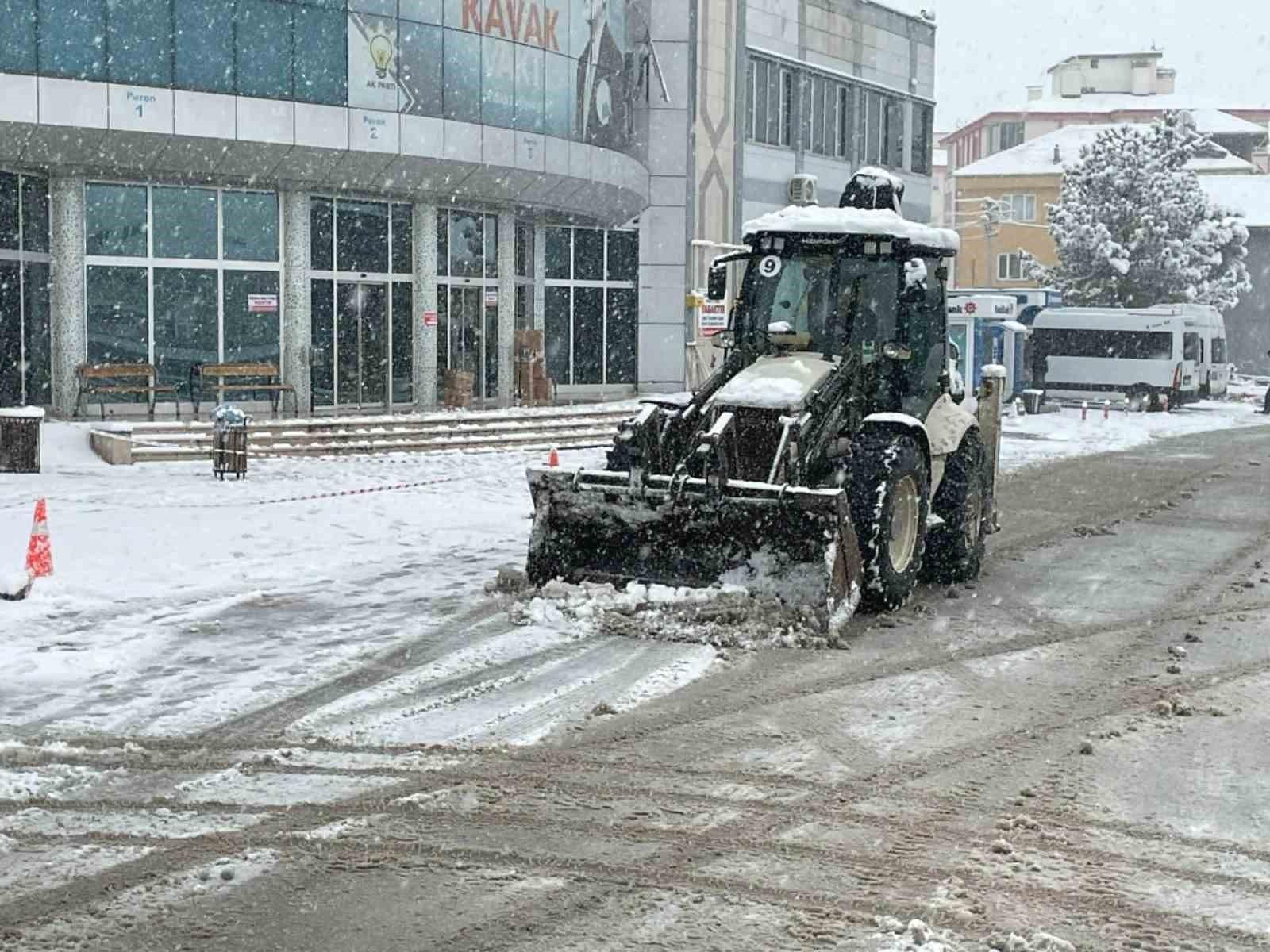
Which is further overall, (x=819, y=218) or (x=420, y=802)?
(x=819, y=218)

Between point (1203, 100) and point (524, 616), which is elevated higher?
point (1203, 100)

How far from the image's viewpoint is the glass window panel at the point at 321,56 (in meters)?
27.5

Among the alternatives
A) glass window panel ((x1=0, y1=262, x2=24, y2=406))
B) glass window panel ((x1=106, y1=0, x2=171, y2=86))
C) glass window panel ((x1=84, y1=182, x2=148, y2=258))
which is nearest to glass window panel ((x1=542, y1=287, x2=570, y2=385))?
glass window panel ((x1=84, y1=182, x2=148, y2=258))

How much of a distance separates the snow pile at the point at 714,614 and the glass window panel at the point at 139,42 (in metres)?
17.7

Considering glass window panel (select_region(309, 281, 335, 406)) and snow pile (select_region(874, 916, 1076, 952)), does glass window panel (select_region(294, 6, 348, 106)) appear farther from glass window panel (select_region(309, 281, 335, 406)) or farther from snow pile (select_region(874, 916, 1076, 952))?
snow pile (select_region(874, 916, 1076, 952))

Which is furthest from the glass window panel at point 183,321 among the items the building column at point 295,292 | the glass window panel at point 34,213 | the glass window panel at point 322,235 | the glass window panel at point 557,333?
the glass window panel at point 557,333

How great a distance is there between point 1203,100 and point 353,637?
323 ft

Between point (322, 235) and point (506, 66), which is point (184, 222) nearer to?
point (322, 235)

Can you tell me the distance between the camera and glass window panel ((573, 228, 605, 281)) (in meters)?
38.2

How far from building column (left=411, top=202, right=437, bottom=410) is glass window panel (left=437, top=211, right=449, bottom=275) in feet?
3.90

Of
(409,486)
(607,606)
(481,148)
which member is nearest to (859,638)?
(607,606)

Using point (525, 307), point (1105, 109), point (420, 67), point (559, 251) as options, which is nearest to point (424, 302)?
point (420, 67)

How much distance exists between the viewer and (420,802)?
7117mm

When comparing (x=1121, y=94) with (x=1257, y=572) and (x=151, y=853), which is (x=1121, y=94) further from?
(x=151, y=853)
